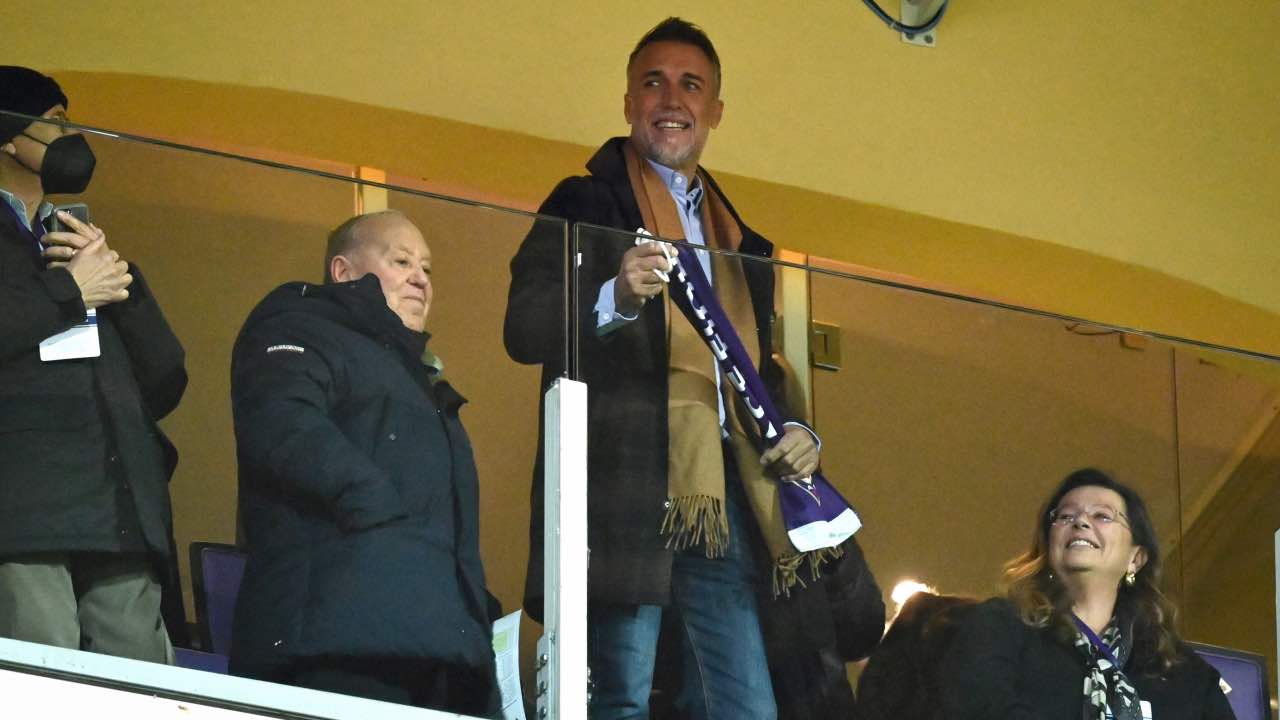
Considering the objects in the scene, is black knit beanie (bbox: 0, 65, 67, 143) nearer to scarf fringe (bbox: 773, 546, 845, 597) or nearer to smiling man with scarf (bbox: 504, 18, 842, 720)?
smiling man with scarf (bbox: 504, 18, 842, 720)

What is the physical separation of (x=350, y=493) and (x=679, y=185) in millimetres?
1260

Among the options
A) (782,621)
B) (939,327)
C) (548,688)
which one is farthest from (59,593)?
(939,327)

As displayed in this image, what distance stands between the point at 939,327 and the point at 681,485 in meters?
0.66

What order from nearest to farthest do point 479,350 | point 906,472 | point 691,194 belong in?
point 479,350 → point 906,472 → point 691,194

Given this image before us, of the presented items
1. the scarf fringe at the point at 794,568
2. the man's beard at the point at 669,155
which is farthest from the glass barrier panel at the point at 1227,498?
the man's beard at the point at 669,155

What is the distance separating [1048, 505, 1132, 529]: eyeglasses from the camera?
5773 millimetres

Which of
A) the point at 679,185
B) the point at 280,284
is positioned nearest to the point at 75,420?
the point at 280,284

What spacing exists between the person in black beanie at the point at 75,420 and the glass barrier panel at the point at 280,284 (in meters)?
0.04

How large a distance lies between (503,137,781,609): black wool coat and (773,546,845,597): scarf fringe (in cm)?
23

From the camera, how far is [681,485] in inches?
211

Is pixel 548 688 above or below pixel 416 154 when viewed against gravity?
below

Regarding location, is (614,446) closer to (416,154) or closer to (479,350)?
(479,350)

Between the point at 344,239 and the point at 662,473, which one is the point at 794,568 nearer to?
the point at 662,473

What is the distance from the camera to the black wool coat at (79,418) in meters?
4.94
